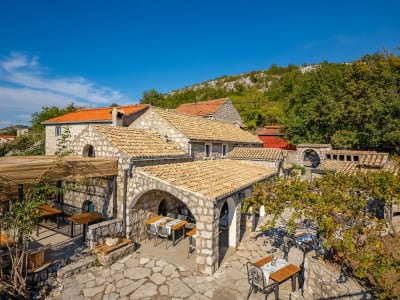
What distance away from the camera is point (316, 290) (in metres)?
6.75

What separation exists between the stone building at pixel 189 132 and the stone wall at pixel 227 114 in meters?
10.7

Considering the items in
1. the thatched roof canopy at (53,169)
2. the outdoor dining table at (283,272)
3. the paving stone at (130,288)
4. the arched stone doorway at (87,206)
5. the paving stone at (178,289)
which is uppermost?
the thatched roof canopy at (53,169)

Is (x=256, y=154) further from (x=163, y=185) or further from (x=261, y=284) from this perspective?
(x=261, y=284)

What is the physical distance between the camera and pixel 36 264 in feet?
25.7

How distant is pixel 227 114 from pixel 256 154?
14.6 meters

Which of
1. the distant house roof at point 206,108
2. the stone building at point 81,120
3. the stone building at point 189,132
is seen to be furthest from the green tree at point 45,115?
the stone building at point 189,132

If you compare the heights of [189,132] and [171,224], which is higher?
[189,132]

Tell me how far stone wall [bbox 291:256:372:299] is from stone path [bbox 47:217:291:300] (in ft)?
2.65

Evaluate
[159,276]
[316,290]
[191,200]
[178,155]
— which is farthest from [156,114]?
[316,290]

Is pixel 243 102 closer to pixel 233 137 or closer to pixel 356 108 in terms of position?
pixel 356 108

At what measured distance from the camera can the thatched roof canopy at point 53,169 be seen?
7.54 m

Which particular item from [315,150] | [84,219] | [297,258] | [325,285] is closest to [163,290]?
[297,258]

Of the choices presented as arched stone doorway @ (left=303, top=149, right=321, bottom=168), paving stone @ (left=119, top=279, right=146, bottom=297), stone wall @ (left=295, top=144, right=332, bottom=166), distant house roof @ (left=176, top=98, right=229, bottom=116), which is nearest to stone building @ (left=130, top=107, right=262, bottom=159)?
paving stone @ (left=119, top=279, right=146, bottom=297)

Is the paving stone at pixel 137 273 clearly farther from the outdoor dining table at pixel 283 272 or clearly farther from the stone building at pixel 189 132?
the stone building at pixel 189 132
